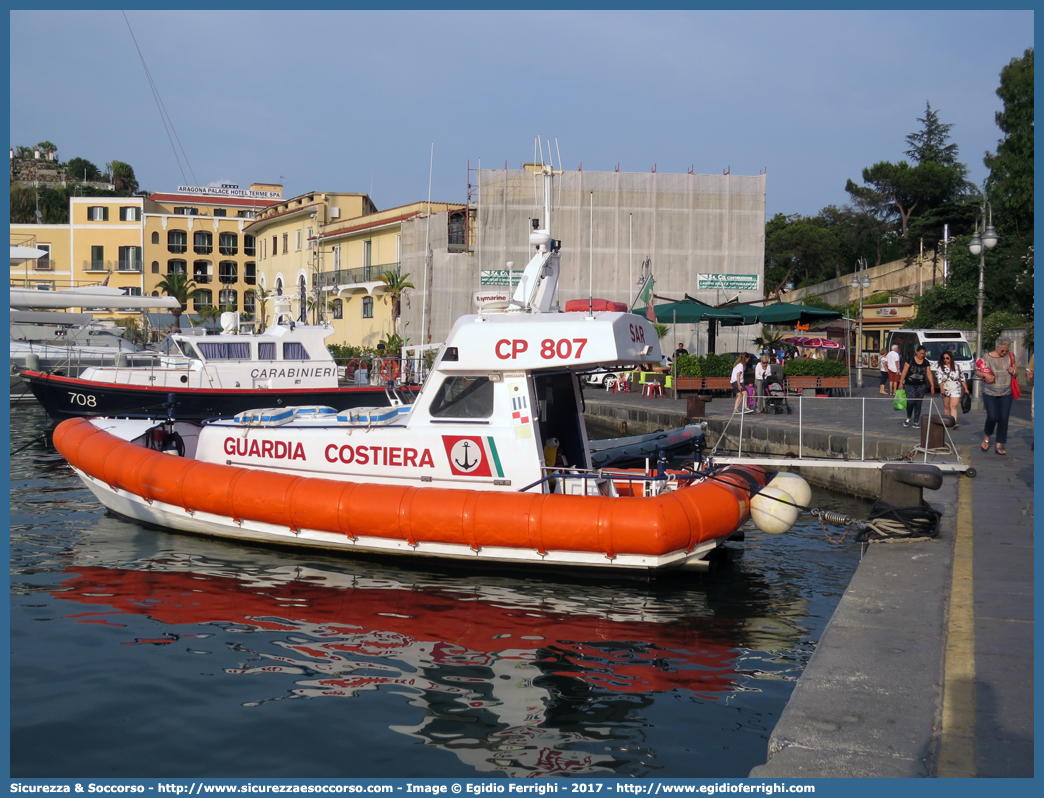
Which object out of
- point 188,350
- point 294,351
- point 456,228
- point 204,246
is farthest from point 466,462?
point 204,246

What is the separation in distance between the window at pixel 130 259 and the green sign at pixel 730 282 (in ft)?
135

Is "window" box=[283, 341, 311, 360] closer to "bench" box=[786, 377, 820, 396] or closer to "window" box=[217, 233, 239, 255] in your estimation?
"bench" box=[786, 377, 820, 396]

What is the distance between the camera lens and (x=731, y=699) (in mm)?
6156

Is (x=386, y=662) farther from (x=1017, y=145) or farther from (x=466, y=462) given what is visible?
(x=1017, y=145)

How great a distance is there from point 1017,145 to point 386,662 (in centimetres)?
3573

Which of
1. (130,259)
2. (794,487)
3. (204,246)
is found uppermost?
(204,246)

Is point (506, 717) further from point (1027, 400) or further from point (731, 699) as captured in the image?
point (1027, 400)

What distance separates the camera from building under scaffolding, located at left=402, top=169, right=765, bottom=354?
39.1 m

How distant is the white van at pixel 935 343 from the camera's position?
27.2 metres

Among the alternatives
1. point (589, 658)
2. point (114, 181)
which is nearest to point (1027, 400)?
point (589, 658)

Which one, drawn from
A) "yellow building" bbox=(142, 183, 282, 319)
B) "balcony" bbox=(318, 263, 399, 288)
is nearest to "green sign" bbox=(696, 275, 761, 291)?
"balcony" bbox=(318, 263, 399, 288)

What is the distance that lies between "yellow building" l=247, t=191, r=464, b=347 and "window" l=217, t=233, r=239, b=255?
12358 millimetres

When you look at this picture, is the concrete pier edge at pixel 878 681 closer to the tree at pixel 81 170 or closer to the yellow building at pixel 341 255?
the yellow building at pixel 341 255

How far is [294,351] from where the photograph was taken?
21953mm
